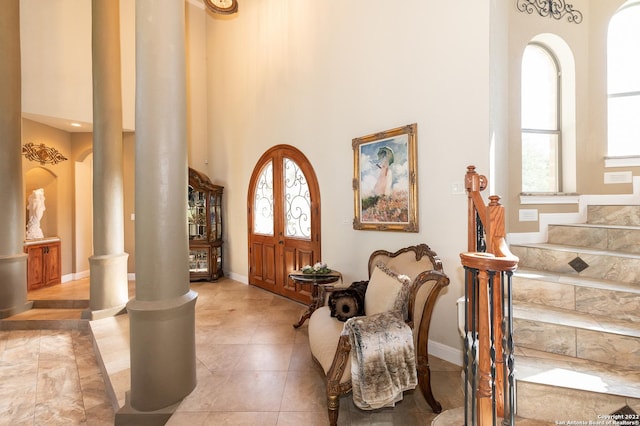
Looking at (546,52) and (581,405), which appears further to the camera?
(546,52)

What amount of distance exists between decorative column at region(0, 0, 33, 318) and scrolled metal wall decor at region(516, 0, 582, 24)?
618 cm

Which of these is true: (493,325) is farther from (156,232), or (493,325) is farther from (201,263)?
(201,263)

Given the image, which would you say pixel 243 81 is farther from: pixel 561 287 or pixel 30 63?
pixel 561 287

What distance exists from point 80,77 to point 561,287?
23.4 feet

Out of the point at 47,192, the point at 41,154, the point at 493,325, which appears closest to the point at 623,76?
the point at 493,325

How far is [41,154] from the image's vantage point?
539cm

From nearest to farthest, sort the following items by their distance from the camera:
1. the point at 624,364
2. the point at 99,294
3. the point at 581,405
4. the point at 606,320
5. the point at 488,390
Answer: the point at 488,390, the point at 581,405, the point at 624,364, the point at 606,320, the point at 99,294

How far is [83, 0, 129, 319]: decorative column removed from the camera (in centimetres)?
403

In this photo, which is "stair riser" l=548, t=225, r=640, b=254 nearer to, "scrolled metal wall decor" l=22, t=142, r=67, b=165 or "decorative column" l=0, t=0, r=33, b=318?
"decorative column" l=0, t=0, r=33, b=318

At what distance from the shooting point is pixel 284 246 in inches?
201

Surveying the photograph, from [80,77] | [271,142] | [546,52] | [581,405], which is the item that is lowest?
[581,405]

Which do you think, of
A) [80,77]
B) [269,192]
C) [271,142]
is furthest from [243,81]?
[80,77]

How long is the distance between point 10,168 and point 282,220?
365 centimetres

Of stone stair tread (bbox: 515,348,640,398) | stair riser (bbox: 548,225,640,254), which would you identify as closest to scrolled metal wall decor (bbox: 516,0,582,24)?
stair riser (bbox: 548,225,640,254)
